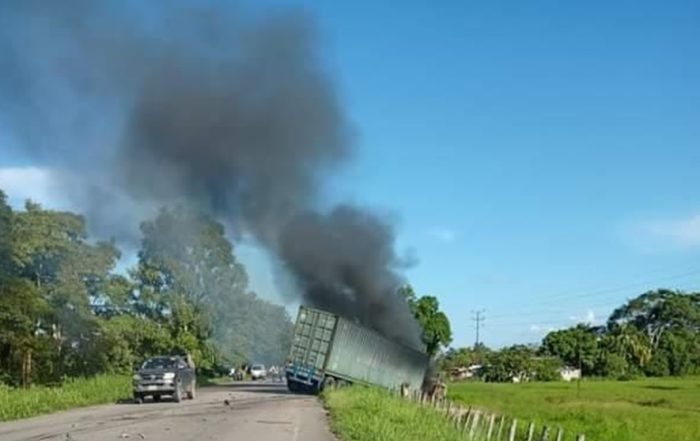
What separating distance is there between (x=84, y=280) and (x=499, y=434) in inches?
1244

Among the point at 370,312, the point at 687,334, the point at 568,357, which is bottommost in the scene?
the point at 370,312

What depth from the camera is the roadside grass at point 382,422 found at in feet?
63.5

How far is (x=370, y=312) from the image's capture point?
1820 inches

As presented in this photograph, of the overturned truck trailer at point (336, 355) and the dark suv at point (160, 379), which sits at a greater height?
the overturned truck trailer at point (336, 355)

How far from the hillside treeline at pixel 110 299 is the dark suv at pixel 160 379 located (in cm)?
729

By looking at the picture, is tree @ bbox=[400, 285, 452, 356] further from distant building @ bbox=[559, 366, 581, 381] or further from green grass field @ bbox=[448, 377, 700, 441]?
distant building @ bbox=[559, 366, 581, 381]

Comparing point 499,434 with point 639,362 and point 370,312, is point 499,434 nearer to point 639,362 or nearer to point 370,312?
point 370,312

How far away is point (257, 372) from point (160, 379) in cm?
5939

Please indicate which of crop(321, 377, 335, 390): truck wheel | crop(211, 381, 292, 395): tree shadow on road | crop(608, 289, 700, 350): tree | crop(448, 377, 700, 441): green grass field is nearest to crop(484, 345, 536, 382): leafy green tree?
crop(608, 289, 700, 350): tree

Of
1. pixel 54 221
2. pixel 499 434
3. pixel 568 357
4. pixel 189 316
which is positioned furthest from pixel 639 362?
pixel 499 434

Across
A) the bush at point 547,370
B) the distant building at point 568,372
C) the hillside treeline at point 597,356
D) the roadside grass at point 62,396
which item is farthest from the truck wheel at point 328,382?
the distant building at point 568,372

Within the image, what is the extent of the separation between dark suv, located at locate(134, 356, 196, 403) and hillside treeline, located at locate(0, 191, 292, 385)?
7294 mm

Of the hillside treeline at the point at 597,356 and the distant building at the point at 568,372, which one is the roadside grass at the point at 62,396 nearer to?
the hillside treeline at the point at 597,356

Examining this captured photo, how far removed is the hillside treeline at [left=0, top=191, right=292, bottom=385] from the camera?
1740 inches
